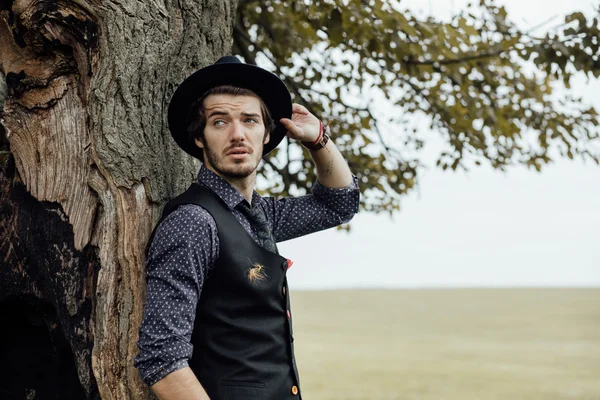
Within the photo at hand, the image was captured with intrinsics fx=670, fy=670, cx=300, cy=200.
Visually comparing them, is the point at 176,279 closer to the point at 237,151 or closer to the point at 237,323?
the point at 237,323

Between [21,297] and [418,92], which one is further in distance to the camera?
[418,92]

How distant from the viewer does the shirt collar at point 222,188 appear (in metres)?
2.94

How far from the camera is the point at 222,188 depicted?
296 centimetres

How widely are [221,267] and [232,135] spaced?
0.61 m

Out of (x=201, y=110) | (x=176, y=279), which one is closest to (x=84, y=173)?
(x=201, y=110)

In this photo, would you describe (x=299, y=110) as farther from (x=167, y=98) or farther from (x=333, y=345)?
(x=333, y=345)

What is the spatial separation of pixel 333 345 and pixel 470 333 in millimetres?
9685

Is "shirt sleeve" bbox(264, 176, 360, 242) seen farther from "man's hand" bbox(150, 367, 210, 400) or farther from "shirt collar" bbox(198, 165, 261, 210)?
"man's hand" bbox(150, 367, 210, 400)

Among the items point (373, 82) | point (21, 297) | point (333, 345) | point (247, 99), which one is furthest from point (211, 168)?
point (333, 345)

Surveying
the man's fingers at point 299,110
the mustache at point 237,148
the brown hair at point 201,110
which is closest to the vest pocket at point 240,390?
the mustache at point 237,148

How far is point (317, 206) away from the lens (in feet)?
12.1

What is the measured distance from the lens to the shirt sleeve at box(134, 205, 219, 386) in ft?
8.05

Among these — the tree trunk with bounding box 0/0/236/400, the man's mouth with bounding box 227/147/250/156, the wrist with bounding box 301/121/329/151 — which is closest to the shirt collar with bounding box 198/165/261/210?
the man's mouth with bounding box 227/147/250/156

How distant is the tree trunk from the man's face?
40 cm
